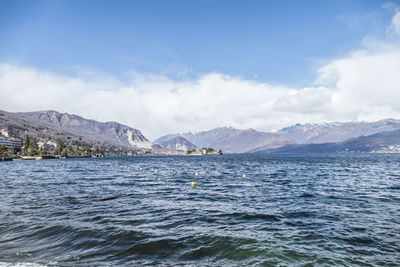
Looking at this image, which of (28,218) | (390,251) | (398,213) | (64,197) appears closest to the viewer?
(390,251)

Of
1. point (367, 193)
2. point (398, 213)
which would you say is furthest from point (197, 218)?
point (367, 193)

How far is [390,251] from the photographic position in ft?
48.2

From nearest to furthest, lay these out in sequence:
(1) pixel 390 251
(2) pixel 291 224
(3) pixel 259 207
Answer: (1) pixel 390 251 → (2) pixel 291 224 → (3) pixel 259 207

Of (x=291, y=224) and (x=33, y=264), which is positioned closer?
(x=33, y=264)

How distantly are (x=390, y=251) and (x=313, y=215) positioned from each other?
26.3 ft

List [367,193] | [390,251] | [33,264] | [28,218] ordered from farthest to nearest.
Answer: [367,193] < [28,218] < [390,251] < [33,264]

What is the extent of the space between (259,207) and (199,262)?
13.9 meters

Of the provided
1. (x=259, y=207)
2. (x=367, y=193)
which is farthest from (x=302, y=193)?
(x=259, y=207)

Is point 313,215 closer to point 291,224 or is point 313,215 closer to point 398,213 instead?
point 291,224

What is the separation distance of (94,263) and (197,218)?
33.7 ft

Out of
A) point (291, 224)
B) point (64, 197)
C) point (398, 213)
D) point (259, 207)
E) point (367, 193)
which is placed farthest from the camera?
point (367, 193)

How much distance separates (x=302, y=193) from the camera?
34531 mm

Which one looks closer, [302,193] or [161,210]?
[161,210]

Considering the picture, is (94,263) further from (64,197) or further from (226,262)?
(64,197)
